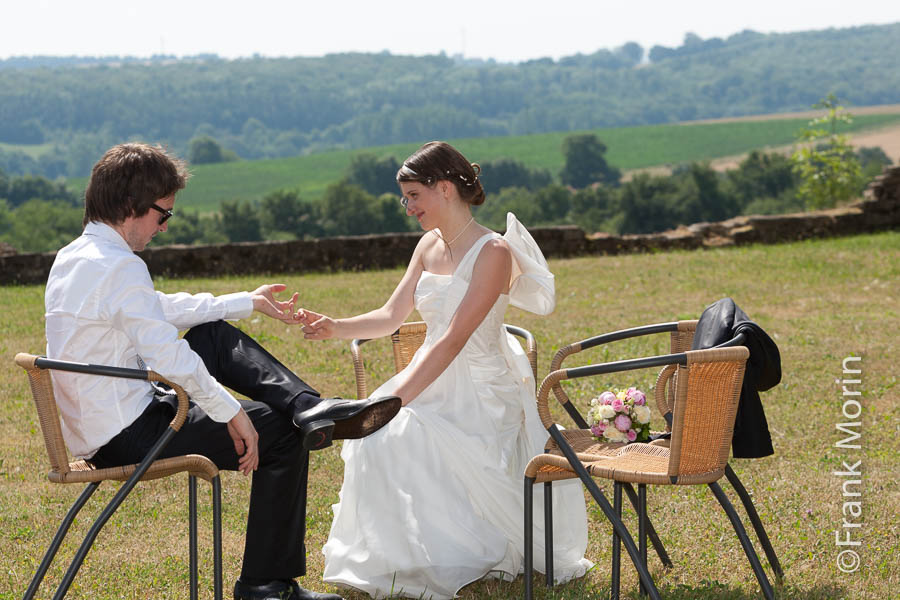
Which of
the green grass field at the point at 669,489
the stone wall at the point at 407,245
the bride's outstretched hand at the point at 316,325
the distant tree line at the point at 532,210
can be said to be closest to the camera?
the green grass field at the point at 669,489

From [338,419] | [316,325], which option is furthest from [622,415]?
[316,325]

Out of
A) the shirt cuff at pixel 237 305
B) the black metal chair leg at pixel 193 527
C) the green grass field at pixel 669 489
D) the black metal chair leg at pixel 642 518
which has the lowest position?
the green grass field at pixel 669 489

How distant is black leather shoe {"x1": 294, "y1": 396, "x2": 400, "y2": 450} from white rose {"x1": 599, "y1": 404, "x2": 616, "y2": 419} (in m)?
0.78

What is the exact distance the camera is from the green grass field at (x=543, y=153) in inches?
3231

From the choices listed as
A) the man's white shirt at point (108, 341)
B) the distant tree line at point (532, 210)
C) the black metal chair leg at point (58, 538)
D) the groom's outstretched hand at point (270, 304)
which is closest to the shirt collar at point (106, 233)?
the man's white shirt at point (108, 341)

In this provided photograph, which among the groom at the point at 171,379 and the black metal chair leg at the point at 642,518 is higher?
the groom at the point at 171,379

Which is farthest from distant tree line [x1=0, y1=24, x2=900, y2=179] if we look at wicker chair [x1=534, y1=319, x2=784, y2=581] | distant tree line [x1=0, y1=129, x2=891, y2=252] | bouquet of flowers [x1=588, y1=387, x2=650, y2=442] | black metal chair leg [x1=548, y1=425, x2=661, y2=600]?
black metal chair leg [x1=548, y1=425, x2=661, y2=600]

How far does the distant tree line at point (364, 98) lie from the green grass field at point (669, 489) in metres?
99.5

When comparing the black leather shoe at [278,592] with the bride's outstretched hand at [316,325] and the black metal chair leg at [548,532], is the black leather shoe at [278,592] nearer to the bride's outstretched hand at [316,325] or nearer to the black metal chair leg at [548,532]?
the black metal chair leg at [548,532]

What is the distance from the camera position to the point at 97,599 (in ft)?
11.1

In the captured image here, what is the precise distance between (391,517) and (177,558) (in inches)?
41.4

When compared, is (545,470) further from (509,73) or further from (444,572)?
(509,73)

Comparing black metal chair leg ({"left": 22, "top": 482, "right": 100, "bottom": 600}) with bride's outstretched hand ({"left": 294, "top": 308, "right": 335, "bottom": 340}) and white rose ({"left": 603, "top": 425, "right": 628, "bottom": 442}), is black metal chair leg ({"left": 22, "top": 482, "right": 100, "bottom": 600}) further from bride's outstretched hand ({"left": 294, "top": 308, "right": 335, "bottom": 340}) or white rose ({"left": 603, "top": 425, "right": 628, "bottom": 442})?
white rose ({"left": 603, "top": 425, "right": 628, "bottom": 442})

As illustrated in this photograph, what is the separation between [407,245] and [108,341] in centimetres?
1094
